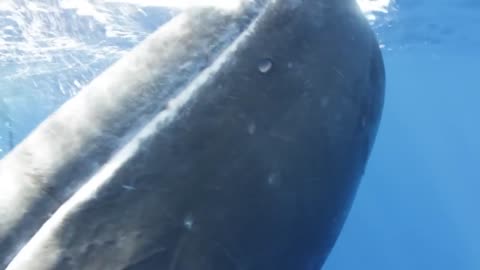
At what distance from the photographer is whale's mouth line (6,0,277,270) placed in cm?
172

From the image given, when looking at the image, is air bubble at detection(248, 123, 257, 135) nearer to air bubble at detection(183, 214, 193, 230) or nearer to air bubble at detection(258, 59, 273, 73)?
air bubble at detection(258, 59, 273, 73)

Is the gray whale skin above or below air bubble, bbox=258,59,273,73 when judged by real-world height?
below

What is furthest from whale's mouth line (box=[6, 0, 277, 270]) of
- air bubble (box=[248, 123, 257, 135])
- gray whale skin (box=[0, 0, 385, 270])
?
air bubble (box=[248, 123, 257, 135])

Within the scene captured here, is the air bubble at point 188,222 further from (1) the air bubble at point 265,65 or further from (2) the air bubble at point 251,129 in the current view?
(1) the air bubble at point 265,65

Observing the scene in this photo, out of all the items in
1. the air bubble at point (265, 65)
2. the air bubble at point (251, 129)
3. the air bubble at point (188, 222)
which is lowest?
the air bubble at point (188, 222)

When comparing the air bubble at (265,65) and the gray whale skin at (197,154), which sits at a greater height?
the air bubble at (265,65)

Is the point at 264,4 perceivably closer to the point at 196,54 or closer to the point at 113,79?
Answer: the point at 196,54

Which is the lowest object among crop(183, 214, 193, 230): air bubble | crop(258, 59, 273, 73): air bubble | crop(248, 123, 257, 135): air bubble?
crop(183, 214, 193, 230): air bubble

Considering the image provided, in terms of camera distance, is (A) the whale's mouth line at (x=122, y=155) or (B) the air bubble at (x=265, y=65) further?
(B) the air bubble at (x=265, y=65)

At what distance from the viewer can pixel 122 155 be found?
1.78m

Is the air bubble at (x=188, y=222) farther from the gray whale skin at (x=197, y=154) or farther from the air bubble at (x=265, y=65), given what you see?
the air bubble at (x=265, y=65)

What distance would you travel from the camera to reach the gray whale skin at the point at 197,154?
175 cm

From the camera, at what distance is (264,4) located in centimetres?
196

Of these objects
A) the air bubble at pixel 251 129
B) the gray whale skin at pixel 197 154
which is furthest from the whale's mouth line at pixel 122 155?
the air bubble at pixel 251 129
